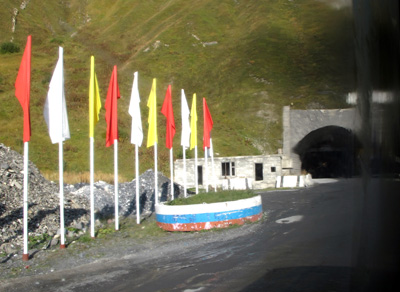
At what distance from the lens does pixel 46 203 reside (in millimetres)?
16781

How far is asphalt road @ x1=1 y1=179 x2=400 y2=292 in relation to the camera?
51.7 inches

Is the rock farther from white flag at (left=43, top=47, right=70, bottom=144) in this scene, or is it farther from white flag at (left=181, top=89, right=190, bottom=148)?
white flag at (left=181, top=89, right=190, bottom=148)

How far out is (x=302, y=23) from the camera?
158 centimetres

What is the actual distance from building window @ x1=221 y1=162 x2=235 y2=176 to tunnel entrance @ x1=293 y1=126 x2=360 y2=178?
3263cm

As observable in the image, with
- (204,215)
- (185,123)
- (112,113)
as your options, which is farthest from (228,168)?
(204,215)

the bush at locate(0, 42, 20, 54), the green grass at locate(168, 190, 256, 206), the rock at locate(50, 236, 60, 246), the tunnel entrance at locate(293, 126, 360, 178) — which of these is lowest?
the rock at locate(50, 236, 60, 246)

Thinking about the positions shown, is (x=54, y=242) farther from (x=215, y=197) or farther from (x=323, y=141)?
(x=323, y=141)

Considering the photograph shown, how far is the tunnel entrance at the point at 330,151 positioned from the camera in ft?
4.49

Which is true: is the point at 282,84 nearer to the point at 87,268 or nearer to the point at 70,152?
the point at 87,268

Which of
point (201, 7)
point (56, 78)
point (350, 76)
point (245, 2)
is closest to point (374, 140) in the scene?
point (350, 76)

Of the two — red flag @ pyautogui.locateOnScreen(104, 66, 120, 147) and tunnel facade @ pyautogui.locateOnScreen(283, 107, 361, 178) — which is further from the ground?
red flag @ pyautogui.locateOnScreen(104, 66, 120, 147)

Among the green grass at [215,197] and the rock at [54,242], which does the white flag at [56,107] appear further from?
the green grass at [215,197]

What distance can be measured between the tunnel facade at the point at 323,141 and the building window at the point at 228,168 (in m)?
32.4

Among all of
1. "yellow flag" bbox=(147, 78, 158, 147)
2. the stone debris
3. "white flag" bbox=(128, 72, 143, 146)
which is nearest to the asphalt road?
the stone debris
